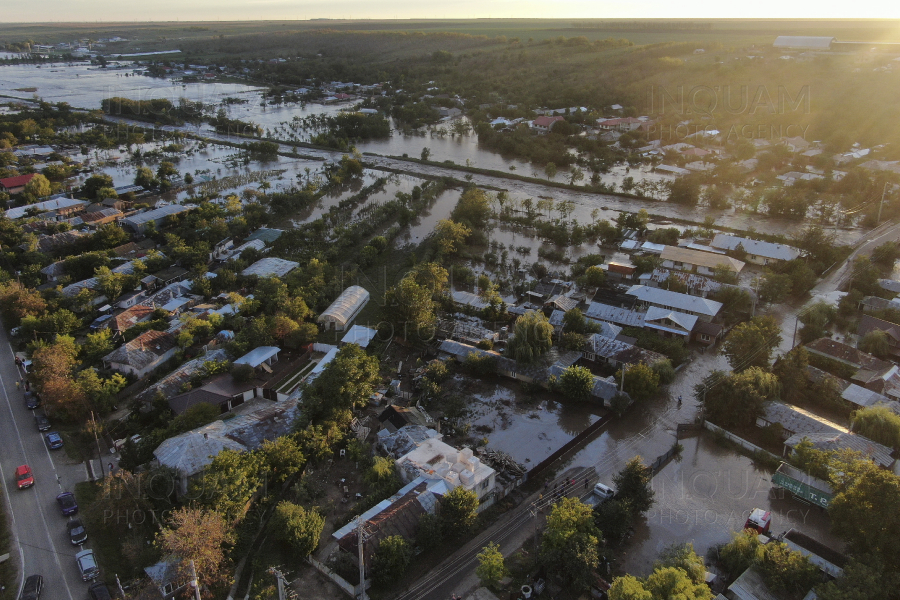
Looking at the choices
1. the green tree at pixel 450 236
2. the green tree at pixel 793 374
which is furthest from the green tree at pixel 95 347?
the green tree at pixel 793 374

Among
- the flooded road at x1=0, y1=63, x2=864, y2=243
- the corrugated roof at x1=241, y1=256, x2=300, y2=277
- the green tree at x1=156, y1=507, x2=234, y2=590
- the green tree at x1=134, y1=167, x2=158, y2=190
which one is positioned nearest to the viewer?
the green tree at x1=156, y1=507, x2=234, y2=590

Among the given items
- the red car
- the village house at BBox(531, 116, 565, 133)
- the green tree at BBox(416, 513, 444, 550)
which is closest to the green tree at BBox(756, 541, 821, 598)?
the green tree at BBox(416, 513, 444, 550)

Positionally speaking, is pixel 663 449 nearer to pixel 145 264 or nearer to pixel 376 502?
pixel 376 502

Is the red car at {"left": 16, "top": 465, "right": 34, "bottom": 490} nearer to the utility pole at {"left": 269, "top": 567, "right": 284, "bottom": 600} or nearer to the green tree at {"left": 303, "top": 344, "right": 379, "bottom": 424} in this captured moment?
the green tree at {"left": 303, "top": 344, "right": 379, "bottom": 424}

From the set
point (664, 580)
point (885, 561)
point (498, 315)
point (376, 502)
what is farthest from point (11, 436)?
point (885, 561)

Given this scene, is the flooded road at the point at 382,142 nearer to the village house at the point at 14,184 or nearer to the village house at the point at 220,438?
the village house at the point at 14,184

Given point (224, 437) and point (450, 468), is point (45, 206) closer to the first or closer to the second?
point (224, 437)
